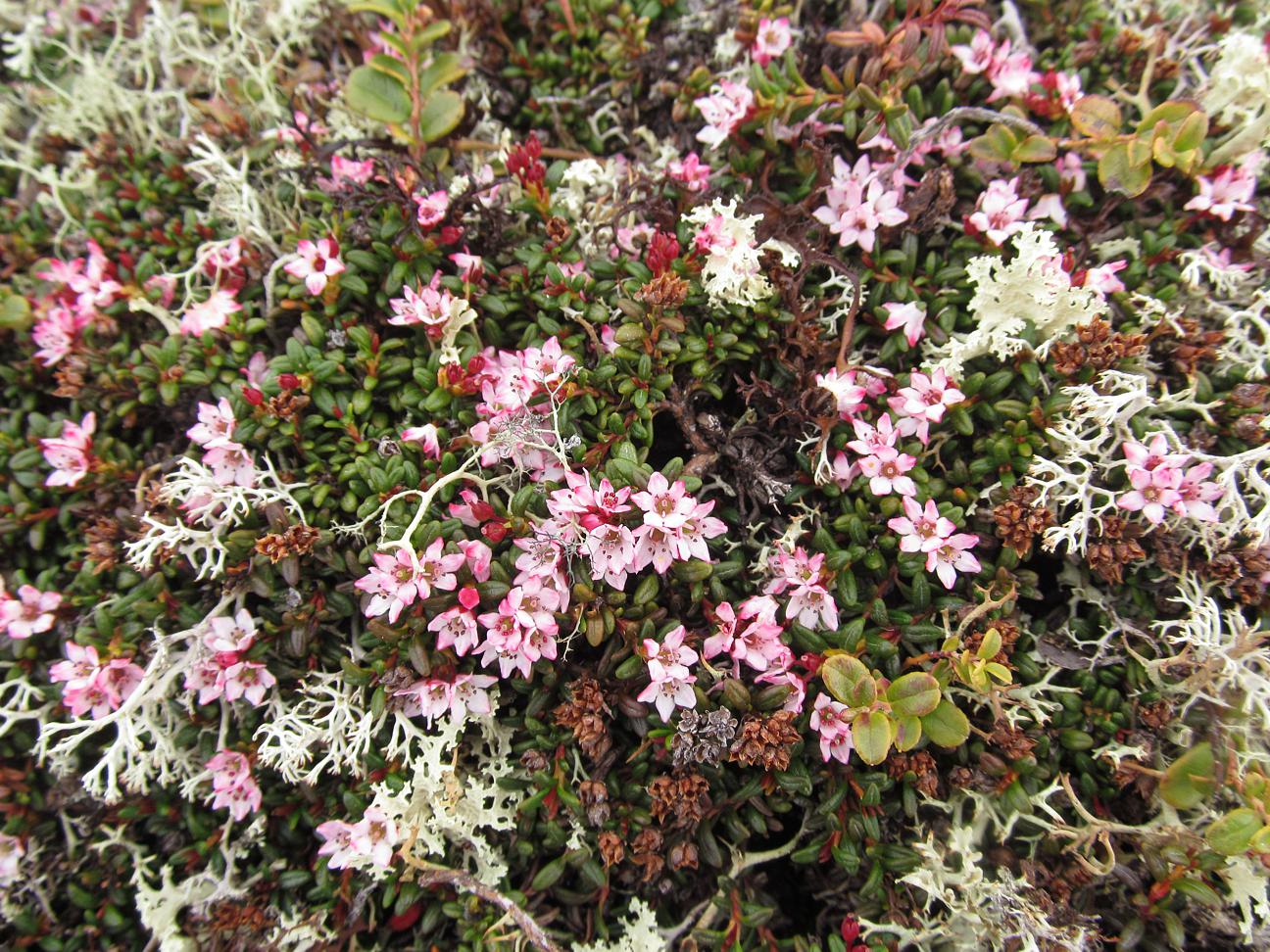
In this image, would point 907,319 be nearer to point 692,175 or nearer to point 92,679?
point 692,175

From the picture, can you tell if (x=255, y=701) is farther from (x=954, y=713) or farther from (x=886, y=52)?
(x=886, y=52)

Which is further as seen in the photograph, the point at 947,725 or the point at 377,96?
the point at 377,96

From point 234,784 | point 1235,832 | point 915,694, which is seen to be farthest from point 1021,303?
point 234,784

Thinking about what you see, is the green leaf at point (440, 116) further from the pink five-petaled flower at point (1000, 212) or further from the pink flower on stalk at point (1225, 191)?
the pink flower on stalk at point (1225, 191)

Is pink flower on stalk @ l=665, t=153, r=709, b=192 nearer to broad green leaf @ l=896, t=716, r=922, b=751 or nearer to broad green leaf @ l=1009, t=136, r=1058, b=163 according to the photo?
broad green leaf @ l=1009, t=136, r=1058, b=163

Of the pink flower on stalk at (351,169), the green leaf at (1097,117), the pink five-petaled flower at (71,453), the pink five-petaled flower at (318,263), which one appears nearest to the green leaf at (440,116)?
the pink flower on stalk at (351,169)

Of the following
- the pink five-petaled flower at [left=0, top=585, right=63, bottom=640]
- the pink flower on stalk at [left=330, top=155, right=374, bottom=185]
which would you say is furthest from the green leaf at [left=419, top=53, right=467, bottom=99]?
the pink five-petaled flower at [left=0, top=585, right=63, bottom=640]

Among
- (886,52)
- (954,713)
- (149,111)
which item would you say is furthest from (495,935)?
(149,111)
